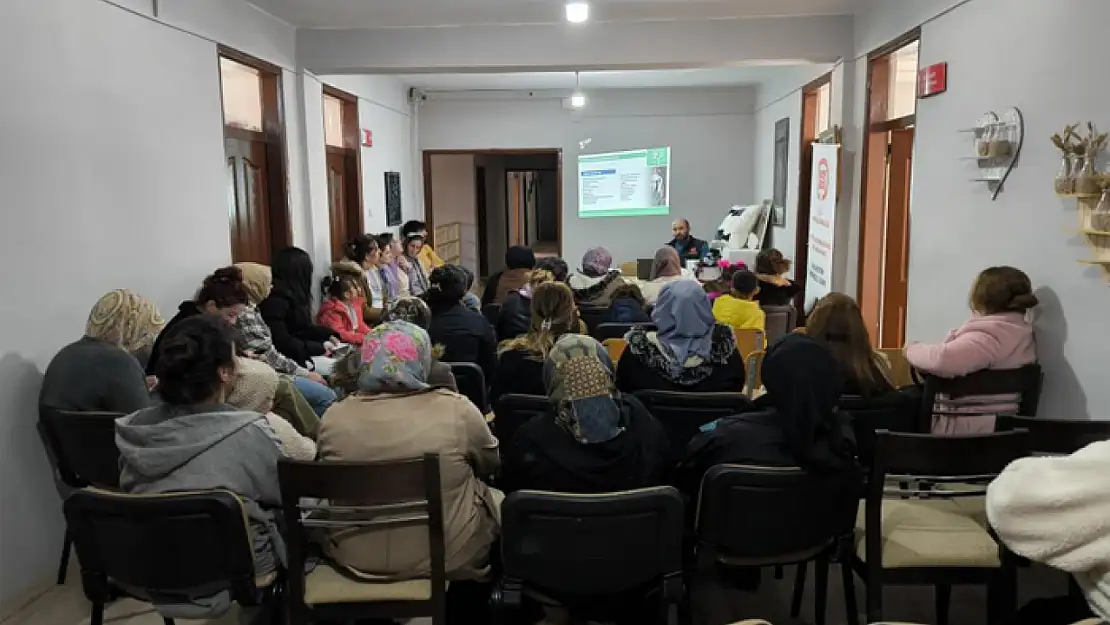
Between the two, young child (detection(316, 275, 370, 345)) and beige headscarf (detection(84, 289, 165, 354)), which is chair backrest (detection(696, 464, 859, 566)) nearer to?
beige headscarf (detection(84, 289, 165, 354))

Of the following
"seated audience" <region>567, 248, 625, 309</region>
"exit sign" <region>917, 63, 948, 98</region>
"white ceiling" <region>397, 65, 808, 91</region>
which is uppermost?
"white ceiling" <region>397, 65, 808, 91</region>

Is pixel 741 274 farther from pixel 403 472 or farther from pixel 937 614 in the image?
pixel 403 472

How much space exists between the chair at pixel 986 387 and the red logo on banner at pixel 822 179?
10.1 feet

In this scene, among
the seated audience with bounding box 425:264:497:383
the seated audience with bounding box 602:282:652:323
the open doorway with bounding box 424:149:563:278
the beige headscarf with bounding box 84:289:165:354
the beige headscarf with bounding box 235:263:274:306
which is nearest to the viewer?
the beige headscarf with bounding box 84:289:165:354

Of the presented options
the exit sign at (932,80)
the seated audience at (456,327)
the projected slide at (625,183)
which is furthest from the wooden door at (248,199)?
the projected slide at (625,183)

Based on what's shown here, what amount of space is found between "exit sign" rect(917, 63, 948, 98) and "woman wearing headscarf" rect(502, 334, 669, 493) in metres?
2.94

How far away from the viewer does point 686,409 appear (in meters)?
2.70

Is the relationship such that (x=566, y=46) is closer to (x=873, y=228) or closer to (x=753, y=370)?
(x=873, y=228)

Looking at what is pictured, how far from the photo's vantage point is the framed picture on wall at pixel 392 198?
851 centimetres

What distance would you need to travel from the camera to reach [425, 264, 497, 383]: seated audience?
3723 millimetres

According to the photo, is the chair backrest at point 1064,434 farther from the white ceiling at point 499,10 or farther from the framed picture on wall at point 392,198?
the framed picture on wall at point 392,198

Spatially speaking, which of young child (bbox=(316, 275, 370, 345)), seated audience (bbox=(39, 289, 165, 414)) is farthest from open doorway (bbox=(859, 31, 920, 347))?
seated audience (bbox=(39, 289, 165, 414))

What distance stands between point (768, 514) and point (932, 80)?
3019 millimetres

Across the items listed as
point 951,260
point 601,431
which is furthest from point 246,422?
point 951,260
